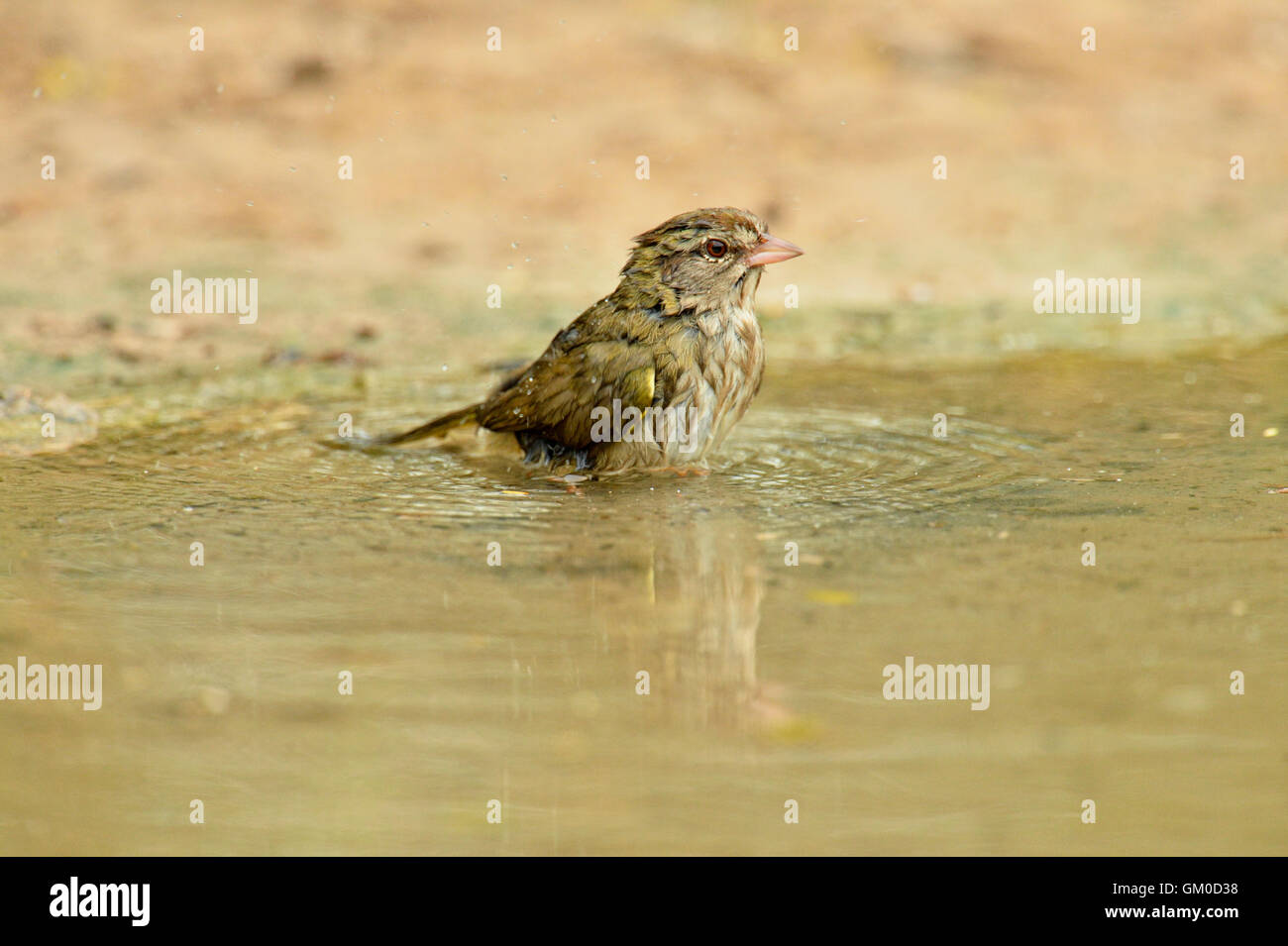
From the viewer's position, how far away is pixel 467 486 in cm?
588

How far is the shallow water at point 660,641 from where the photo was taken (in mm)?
3305

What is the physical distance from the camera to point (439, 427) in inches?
257

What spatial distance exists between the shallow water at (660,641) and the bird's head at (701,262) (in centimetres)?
63

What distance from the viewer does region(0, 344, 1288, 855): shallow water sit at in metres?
3.30

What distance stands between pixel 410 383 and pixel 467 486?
212 cm

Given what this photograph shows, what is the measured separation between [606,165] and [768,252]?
5.04m

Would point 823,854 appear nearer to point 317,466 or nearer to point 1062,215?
point 317,466

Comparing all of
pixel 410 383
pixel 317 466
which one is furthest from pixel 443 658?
pixel 410 383
